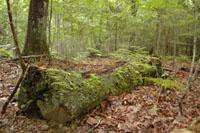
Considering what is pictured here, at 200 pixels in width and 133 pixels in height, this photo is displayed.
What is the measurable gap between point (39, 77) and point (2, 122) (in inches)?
39.3

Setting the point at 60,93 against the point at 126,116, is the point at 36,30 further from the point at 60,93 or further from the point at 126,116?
the point at 126,116

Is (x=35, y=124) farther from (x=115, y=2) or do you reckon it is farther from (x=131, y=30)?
(x=115, y=2)

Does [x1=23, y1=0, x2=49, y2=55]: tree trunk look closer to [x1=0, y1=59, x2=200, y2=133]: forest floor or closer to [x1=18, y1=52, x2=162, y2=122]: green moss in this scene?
[x1=0, y1=59, x2=200, y2=133]: forest floor

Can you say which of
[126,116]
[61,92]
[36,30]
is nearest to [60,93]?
[61,92]

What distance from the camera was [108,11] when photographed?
14891 millimetres

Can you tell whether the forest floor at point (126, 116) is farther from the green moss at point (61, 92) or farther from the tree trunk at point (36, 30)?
the tree trunk at point (36, 30)

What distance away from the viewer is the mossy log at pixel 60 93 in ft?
17.6

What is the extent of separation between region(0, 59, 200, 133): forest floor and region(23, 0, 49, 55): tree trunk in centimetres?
160

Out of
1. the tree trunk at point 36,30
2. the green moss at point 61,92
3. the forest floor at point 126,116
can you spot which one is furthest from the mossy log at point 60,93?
the tree trunk at point 36,30

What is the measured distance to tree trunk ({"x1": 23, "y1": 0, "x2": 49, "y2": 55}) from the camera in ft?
29.5

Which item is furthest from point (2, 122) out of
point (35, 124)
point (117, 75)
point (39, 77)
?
point (117, 75)

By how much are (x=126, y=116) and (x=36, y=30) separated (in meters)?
A: 4.35

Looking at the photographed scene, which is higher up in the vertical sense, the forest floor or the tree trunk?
the tree trunk

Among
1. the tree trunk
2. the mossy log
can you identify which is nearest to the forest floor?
the mossy log
